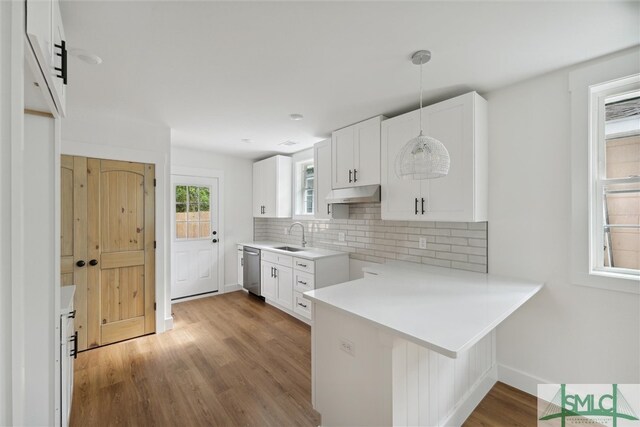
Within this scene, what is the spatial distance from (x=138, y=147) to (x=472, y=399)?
3.99 m

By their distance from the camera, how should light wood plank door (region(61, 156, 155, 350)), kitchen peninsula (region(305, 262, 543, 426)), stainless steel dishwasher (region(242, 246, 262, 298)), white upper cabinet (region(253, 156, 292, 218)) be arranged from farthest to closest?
white upper cabinet (region(253, 156, 292, 218)) → stainless steel dishwasher (region(242, 246, 262, 298)) → light wood plank door (region(61, 156, 155, 350)) → kitchen peninsula (region(305, 262, 543, 426))

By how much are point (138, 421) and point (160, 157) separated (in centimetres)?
258

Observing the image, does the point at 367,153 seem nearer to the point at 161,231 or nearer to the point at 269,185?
the point at 269,185

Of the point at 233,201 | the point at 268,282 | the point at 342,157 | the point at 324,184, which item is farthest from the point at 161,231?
the point at 342,157

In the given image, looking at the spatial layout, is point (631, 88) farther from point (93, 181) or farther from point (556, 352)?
point (93, 181)

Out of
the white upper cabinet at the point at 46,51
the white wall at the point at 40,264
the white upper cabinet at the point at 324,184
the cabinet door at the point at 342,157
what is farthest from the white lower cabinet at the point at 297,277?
the white upper cabinet at the point at 46,51

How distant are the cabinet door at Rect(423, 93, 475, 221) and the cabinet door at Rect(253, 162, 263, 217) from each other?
323 centimetres

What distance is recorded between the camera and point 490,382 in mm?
2314

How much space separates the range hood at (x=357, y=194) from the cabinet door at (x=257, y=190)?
1979 mm

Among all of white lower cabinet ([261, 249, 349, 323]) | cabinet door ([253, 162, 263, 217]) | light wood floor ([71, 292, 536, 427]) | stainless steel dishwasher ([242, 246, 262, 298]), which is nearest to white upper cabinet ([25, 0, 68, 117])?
light wood floor ([71, 292, 536, 427])

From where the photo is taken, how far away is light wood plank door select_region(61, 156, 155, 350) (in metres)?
2.85

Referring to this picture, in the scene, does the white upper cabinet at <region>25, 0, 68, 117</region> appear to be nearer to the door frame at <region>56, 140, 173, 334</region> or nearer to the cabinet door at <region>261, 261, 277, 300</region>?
the door frame at <region>56, 140, 173, 334</region>

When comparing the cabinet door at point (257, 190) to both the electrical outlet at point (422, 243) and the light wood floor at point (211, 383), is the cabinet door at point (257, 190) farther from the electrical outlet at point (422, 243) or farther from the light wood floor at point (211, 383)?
the electrical outlet at point (422, 243)

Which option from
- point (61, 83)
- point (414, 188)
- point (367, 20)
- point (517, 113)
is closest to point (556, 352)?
point (414, 188)
